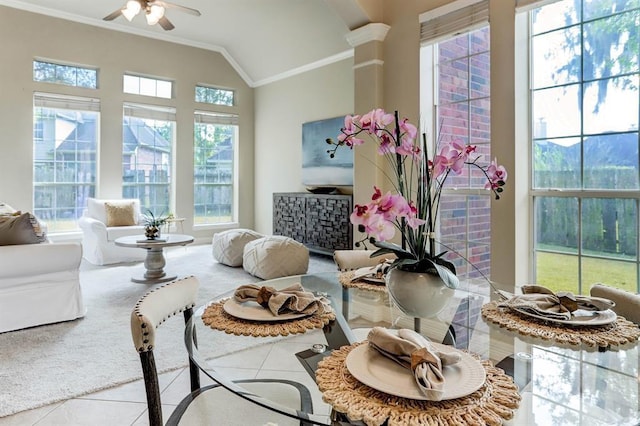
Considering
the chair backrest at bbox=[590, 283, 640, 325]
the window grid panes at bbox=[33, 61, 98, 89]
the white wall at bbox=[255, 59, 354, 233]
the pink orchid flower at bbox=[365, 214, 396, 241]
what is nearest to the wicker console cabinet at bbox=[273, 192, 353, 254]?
the white wall at bbox=[255, 59, 354, 233]

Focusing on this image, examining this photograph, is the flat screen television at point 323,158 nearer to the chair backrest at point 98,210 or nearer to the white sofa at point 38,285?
A: the chair backrest at point 98,210

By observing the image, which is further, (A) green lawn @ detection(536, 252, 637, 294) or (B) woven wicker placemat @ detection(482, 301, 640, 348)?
(A) green lawn @ detection(536, 252, 637, 294)

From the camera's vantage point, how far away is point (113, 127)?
653cm

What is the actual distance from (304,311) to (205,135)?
22.3ft

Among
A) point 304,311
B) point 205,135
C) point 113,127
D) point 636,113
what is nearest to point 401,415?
point 304,311

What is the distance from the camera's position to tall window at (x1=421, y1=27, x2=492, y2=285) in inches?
138

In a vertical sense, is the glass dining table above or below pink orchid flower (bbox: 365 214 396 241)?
below

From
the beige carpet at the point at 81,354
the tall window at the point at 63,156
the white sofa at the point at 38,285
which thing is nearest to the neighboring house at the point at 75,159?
the tall window at the point at 63,156

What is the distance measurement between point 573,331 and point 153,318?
48.6 inches

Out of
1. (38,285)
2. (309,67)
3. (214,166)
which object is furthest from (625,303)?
(214,166)

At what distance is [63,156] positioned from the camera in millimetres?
6285

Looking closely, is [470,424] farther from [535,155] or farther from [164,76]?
[164,76]

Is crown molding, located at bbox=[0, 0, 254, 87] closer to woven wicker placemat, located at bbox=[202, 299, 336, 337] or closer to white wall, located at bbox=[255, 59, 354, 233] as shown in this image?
white wall, located at bbox=[255, 59, 354, 233]

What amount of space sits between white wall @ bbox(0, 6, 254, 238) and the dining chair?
5.73 meters
